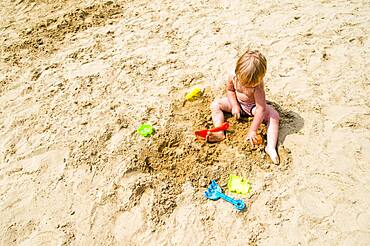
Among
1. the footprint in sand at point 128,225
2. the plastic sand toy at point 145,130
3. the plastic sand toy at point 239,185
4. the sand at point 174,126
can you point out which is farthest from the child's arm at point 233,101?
the footprint in sand at point 128,225

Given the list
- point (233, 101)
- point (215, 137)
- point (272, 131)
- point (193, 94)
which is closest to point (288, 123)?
point (272, 131)

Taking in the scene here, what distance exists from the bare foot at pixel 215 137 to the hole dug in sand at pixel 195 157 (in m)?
0.03

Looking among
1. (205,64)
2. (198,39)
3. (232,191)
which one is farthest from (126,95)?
(232,191)

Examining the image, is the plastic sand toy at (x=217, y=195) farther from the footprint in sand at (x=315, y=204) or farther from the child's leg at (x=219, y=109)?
→ the child's leg at (x=219, y=109)

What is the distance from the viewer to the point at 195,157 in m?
2.52

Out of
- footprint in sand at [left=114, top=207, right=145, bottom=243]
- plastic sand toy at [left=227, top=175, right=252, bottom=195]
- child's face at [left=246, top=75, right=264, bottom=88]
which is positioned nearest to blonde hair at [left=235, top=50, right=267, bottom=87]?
child's face at [left=246, top=75, right=264, bottom=88]

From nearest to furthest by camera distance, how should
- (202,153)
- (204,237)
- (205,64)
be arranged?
(204,237)
(202,153)
(205,64)

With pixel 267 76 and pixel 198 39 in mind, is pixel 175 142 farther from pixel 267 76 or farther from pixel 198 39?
pixel 198 39

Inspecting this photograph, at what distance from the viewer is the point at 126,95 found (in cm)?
311

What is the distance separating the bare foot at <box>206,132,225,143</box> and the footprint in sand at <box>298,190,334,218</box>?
721 millimetres

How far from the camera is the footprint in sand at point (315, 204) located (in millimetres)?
2162

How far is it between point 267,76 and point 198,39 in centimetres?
97

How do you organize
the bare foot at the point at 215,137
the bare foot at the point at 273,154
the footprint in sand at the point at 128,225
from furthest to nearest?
the bare foot at the point at 215,137 → the bare foot at the point at 273,154 → the footprint in sand at the point at 128,225

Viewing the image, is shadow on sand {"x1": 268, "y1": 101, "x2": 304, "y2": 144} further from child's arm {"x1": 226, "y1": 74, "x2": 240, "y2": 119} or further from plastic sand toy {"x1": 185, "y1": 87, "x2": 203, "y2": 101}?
plastic sand toy {"x1": 185, "y1": 87, "x2": 203, "y2": 101}
